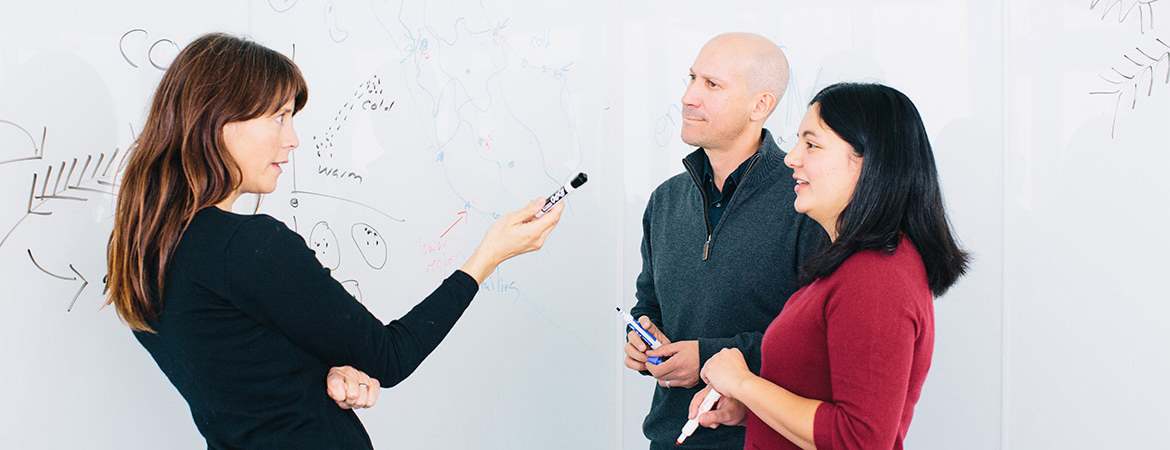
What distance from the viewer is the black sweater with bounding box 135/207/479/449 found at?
116 centimetres

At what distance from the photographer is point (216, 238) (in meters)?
1.17

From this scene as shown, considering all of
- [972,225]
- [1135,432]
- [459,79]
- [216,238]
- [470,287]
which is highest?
[459,79]

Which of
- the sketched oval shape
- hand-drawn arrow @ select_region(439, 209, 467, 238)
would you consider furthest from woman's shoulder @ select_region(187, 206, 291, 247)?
hand-drawn arrow @ select_region(439, 209, 467, 238)

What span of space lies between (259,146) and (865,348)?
78cm

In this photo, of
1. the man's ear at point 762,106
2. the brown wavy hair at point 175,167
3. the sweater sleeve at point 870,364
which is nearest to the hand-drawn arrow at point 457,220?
the man's ear at point 762,106

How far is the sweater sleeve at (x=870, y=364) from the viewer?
1.23 m

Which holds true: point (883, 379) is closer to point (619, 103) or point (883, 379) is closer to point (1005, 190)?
point (1005, 190)

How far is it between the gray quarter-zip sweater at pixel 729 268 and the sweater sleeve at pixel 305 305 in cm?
68

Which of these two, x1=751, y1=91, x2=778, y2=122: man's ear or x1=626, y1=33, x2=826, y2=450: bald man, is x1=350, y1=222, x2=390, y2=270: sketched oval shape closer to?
x1=626, y1=33, x2=826, y2=450: bald man

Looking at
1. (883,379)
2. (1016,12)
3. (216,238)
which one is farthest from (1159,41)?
(216,238)

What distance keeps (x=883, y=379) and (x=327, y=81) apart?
1151 mm

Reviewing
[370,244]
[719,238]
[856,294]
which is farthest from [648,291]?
[856,294]

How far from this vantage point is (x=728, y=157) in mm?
2004

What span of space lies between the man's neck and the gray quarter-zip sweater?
1.5 inches
